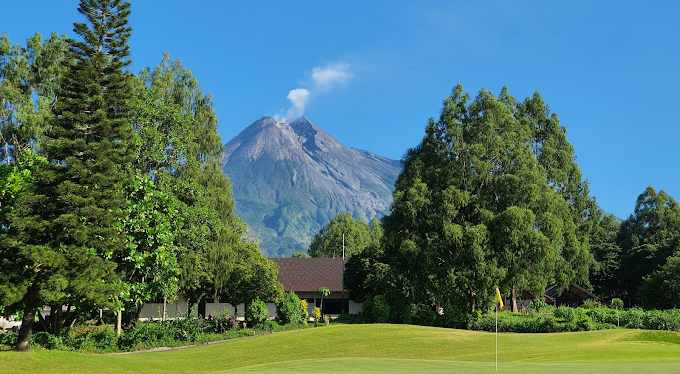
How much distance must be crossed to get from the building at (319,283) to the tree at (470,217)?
2250 centimetres

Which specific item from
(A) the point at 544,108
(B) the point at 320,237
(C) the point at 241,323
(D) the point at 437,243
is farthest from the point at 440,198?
(B) the point at 320,237

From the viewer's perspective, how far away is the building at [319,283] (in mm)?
73500

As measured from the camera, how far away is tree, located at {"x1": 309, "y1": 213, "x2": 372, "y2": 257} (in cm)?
11319

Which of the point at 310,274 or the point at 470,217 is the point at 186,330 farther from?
the point at 310,274

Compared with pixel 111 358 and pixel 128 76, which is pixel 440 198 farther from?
pixel 111 358

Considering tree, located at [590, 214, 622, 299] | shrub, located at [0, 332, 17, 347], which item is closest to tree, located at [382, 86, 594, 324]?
shrub, located at [0, 332, 17, 347]

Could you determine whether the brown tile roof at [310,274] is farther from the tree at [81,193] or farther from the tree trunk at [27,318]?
the tree trunk at [27,318]

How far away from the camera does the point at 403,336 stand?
33.8m

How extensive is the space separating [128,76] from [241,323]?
21.2 meters

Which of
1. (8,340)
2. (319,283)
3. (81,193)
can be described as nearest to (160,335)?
(8,340)

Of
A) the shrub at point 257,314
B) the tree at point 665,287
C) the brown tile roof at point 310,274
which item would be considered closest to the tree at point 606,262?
the tree at point 665,287

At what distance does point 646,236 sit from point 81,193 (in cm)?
6844

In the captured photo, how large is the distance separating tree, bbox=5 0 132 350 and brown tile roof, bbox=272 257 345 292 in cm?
4047

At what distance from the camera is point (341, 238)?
113562 mm
